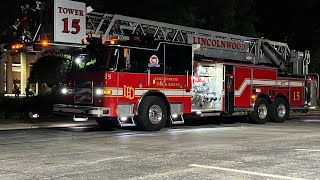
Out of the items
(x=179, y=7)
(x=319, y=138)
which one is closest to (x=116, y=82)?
(x=319, y=138)

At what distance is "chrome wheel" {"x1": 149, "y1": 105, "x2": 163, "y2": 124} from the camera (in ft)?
48.0

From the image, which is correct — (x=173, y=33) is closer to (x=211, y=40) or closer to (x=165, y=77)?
(x=211, y=40)

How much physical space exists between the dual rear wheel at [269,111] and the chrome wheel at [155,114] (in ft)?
16.2

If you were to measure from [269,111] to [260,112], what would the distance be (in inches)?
20.4

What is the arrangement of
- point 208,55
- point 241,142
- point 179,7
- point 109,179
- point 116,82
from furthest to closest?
1. point 179,7
2. point 208,55
3. point 116,82
4. point 241,142
5. point 109,179

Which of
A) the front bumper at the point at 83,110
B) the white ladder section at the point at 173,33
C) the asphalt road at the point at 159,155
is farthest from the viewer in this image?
the white ladder section at the point at 173,33

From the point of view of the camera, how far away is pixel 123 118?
47.7 feet

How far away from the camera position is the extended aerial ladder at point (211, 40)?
50.3 feet

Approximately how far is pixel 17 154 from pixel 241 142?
211 inches

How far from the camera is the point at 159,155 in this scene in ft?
31.0

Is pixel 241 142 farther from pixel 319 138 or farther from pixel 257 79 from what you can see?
pixel 257 79

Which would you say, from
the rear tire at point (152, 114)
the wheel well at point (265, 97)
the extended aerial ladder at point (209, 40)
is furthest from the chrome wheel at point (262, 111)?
the rear tire at point (152, 114)

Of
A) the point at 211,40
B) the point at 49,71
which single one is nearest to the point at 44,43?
the point at 211,40

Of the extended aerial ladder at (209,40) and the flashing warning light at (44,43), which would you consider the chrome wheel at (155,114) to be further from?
the flashing warning light at (44,43)
